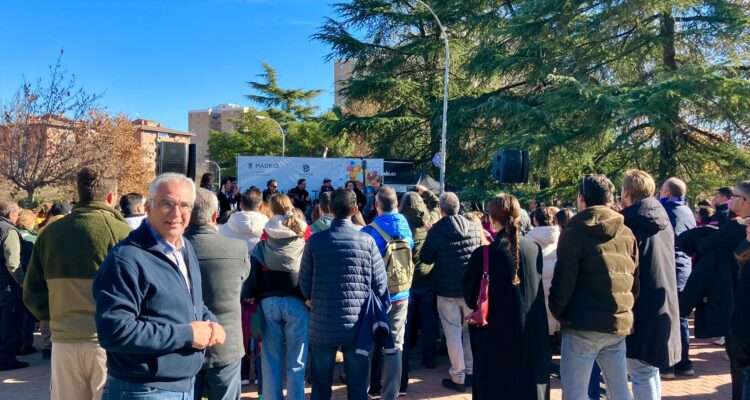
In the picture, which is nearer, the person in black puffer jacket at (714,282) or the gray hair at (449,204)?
the person in black puffer jacket at (714,282)

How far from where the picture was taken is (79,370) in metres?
3.36

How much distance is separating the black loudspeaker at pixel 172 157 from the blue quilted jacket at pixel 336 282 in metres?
4.53

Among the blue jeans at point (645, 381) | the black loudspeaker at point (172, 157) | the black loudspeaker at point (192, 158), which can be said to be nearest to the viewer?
the blue jeans at point (645, 381)

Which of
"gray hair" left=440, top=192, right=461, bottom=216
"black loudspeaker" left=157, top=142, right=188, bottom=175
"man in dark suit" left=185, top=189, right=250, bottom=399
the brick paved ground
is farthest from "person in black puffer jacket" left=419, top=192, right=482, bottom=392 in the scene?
"black loudspeaker" left=157, top=142, right=188, bottom=175

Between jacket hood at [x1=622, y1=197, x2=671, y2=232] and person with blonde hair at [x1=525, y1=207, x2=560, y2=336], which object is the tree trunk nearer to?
person with blonde hair at [x1=525, y1=207, x2=560, y2=336]

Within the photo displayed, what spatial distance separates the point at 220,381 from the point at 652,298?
3.22 meters

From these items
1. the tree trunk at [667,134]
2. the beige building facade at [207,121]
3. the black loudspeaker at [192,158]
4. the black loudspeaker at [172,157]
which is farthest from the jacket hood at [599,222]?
the beige building facade at [207,121]

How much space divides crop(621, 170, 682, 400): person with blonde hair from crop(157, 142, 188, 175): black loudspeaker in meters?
6.20

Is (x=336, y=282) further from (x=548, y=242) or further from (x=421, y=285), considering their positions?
(x=548, y=242)

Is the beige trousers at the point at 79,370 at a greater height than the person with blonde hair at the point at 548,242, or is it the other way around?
the person with blonde hair at the point at 548,242

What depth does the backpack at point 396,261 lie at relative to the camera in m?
4.97

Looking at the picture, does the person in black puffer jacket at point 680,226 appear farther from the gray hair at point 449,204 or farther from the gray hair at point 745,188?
the gray hair at point 449,204

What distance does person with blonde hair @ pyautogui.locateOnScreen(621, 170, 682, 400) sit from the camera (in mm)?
4016

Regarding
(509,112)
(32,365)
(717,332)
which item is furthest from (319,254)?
(509,112)
